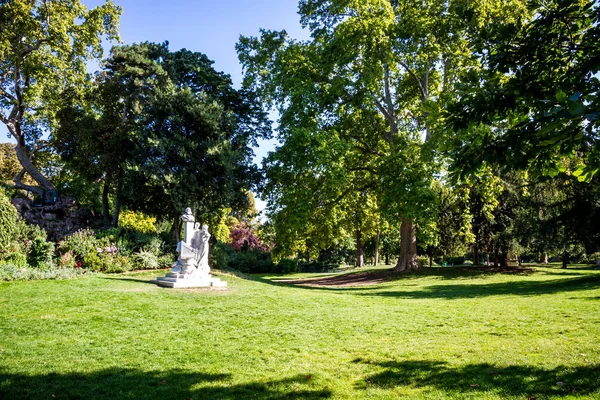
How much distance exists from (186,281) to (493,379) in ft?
36.5

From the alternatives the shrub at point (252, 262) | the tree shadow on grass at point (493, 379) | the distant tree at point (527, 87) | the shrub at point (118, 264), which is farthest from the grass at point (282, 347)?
the shrub at point (252, 262)

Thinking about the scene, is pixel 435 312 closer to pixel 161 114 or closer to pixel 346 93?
pixel 346 93

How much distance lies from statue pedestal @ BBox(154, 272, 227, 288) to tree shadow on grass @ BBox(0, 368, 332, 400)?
338 inches

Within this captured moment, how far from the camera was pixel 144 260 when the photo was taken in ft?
63.4

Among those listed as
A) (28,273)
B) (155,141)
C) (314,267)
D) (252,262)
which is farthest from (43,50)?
(314,267)

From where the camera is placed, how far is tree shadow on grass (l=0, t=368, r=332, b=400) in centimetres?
468

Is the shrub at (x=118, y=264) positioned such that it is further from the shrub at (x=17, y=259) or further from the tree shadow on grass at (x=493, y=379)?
the tree shadow on grass at (x=493, y=379)

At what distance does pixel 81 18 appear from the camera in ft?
80.7

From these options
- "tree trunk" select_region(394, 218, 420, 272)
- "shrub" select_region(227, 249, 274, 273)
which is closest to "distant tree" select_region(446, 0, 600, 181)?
"tree trunk" select_region(394, 218, 420, 272)

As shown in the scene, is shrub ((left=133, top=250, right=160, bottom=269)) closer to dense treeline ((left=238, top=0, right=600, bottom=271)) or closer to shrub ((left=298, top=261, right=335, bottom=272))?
dense treeline ((left=238, top=0, right=600, bottom=271))

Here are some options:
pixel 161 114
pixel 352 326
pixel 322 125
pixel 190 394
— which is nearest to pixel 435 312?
pixel 352 326

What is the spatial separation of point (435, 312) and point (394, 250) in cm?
3917

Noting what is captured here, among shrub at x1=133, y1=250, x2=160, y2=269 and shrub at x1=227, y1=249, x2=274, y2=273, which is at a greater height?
shrub at x1=133, y1=250, x2=160, y2=269

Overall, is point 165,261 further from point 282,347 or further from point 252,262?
point 252,262
